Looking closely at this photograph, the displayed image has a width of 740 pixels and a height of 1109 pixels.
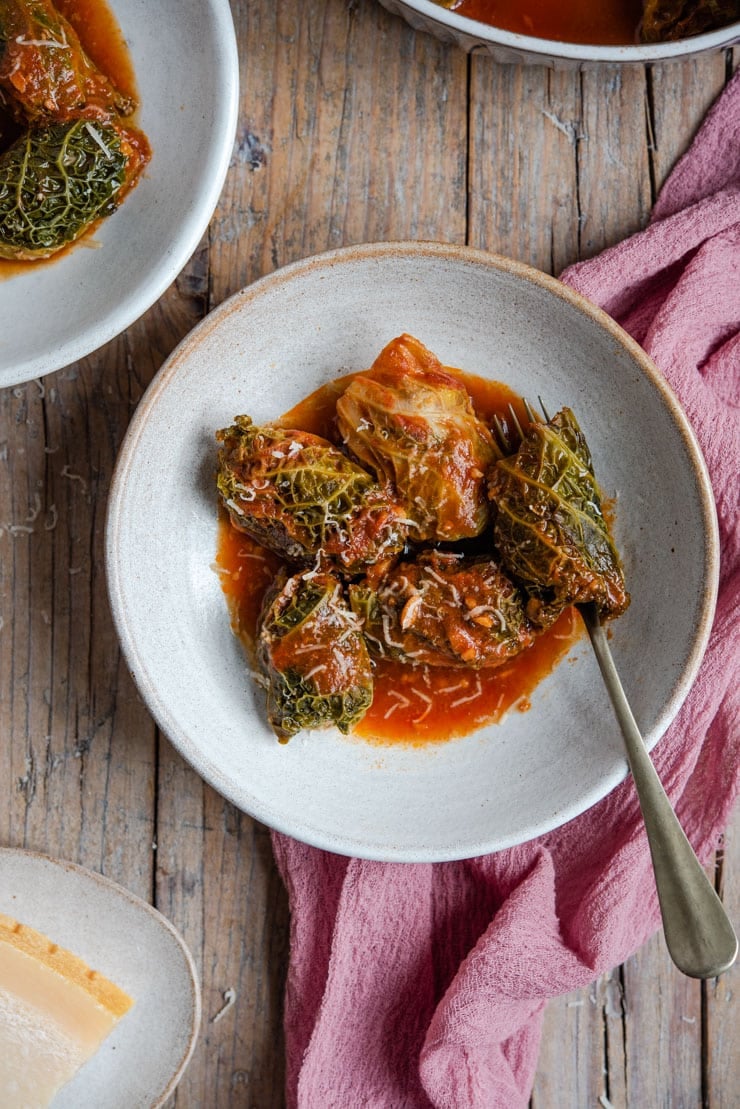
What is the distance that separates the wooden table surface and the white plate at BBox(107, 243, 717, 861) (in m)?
0.37

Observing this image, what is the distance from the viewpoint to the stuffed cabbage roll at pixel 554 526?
126 inches

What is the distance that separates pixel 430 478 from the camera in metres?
3.30

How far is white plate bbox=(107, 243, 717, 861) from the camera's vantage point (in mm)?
3316

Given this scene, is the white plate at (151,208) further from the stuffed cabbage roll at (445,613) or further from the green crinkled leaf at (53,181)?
the stuffed cabbage roll at (445,613)

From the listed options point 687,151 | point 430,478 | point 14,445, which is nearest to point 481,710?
point 430,478

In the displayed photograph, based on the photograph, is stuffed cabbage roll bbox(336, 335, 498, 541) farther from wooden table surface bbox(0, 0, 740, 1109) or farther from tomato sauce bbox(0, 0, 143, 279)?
tomato sauce bbox(0, 0, 143, 279)

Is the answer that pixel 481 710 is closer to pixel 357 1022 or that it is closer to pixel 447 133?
pixel 357 1022

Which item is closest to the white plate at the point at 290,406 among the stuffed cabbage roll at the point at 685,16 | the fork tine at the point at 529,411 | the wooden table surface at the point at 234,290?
the fork tine at the point at 529,411

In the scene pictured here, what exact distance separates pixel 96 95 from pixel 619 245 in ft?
5.94

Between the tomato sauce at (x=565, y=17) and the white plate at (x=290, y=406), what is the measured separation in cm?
74

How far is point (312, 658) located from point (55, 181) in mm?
1647

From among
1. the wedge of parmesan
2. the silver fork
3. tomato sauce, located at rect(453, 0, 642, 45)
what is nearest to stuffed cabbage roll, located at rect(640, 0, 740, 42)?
tomato sauce, located at rect(453, 0, 642, 45)

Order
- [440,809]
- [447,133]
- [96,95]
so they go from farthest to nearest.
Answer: [447,133], [440,809], [96,95]

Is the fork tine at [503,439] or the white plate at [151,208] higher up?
the white plate at [151,208]
